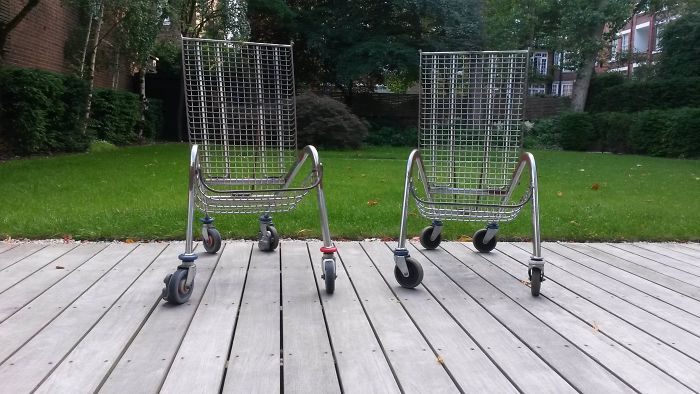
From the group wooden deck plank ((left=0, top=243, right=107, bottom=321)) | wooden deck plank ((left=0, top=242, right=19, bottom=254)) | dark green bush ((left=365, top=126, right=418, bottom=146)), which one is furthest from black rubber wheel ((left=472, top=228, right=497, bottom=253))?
dark green bush ((left=365, top=126, right=418, bottom=146))

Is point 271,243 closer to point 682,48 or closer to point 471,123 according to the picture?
point 471,123

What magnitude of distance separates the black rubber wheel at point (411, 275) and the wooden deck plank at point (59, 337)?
1.47 metres

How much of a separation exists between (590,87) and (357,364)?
2287 centimetres

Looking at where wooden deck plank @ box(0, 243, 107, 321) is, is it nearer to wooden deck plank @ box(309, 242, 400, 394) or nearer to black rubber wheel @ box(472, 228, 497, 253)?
wooden deck plank @ box(309, 242, 400, 394)

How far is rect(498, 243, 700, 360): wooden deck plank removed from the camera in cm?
241

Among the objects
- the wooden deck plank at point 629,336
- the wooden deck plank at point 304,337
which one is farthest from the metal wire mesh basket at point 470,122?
the wooden deck plank at point 304,337

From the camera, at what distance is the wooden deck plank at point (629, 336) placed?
214 cm

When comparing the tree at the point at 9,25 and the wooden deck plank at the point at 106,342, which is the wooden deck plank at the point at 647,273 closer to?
the wooden deck plank at the point at 106,342

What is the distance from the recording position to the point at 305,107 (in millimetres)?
15156

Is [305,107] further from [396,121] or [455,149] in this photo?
[455,149]

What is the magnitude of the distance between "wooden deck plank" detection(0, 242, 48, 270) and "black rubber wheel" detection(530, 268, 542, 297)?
300 cm

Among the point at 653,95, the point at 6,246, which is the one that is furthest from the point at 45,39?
the point at 653,95

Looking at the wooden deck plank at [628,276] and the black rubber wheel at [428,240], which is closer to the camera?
the wooden deck plank at [628,276]

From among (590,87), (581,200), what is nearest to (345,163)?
(581,200)
